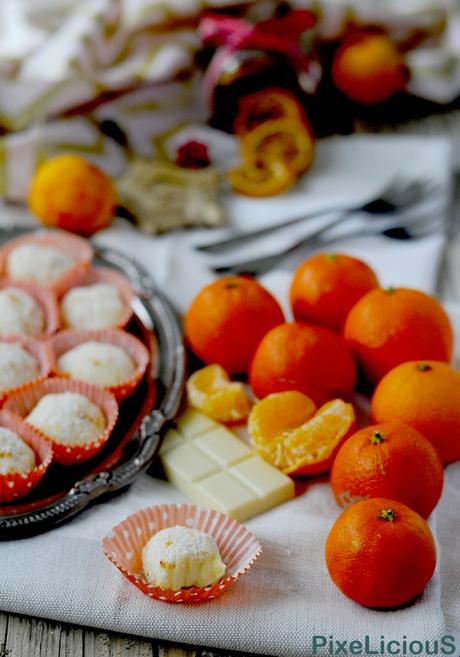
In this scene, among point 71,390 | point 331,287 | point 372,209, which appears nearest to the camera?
point 71,390

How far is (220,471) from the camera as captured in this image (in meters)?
1.41

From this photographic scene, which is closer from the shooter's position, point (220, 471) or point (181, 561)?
point (181, 561)

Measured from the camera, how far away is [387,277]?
197 cm

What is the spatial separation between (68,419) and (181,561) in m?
0.33

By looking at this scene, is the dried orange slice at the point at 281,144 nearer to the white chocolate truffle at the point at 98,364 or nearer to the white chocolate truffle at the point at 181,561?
the white chocolate truffle at the point at 98,364

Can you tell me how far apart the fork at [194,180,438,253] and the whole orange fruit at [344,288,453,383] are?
572 mm

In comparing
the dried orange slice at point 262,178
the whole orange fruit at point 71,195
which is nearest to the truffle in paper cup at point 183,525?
the whole orange fruit at point 71,195

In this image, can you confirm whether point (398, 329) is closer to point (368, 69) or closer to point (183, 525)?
point (183, 525)

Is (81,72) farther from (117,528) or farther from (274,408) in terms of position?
(117,528)

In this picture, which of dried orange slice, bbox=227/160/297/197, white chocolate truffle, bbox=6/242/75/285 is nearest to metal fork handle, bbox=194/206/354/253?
dried orange slice, bbox=227/160/297/197

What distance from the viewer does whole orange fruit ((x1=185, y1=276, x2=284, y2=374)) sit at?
1576 millimetres

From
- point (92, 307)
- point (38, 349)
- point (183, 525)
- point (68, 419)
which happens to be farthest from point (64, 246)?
point (183, 525)

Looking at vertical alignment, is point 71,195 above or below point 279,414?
above

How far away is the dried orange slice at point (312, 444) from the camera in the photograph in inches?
55.5
